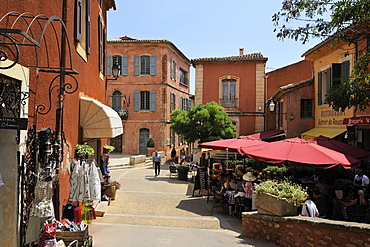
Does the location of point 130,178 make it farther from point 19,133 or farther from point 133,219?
point 19,133

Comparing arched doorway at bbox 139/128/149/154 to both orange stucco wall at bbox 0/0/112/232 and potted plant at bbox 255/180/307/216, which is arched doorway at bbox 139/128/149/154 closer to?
orange stucco wall at bbox 0/0/112/232

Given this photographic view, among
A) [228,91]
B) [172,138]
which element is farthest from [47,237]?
[172,138]

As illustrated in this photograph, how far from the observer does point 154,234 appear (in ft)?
27.6

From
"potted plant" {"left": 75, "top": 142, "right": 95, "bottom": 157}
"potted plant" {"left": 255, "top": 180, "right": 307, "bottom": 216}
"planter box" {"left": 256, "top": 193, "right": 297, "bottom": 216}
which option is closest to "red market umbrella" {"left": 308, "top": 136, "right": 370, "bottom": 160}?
"potted plant" {"left": 255, "top": 180, "right": 307, "bottom": 216}

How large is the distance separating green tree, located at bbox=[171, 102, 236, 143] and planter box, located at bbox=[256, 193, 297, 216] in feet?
36.9

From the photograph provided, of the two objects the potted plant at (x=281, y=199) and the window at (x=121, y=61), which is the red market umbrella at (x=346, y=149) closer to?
the potted plant at (x=281, y=199)

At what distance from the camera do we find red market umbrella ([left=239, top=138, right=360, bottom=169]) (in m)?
9.19

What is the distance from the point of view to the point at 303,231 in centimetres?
742

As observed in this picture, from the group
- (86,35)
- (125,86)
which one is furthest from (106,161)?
(125,86)

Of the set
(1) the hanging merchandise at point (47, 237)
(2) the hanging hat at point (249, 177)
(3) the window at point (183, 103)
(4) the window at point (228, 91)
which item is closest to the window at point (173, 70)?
(3) the window at point (183, 103)

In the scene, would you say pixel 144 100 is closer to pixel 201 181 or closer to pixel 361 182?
pixel 201 181

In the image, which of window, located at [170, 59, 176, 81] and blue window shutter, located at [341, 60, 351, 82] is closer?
blue window shutter, located at [341, 60, 351, 82]

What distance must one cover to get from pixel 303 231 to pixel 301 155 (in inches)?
107

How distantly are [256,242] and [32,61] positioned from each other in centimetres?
615
